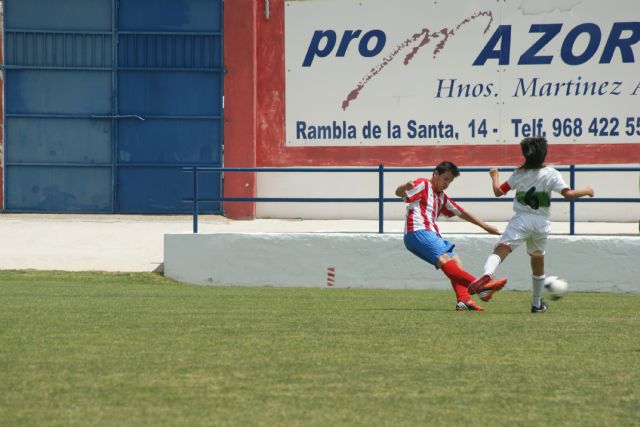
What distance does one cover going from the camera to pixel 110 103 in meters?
21.9

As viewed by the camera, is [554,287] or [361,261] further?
[361,261]

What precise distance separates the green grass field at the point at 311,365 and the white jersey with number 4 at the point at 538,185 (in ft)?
3.21

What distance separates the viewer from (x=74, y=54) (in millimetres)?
22016

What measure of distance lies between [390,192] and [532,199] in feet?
31.4

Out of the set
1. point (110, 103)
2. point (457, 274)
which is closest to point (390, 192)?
point (110, 103)

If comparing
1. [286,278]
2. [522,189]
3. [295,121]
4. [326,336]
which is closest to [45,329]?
[326,336]

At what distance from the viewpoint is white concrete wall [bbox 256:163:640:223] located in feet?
68.4

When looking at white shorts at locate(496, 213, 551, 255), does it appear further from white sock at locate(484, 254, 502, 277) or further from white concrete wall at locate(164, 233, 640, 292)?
white concrete wall at locate(164, 233, 640, 292)

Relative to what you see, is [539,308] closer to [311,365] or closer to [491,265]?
[491,265]

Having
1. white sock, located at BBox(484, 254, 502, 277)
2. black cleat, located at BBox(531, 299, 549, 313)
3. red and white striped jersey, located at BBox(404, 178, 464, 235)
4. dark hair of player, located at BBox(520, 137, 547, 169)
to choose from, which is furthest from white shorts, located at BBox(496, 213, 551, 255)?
red and white striped jersey, located at BBox(404, 178, 464, 235)

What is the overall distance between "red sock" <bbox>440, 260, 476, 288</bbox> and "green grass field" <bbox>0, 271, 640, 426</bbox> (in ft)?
1.08

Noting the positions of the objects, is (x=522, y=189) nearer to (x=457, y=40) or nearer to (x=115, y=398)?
(x=115, y=398)

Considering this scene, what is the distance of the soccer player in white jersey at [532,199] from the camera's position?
1159 centimetres

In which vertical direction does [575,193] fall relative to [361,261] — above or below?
above
